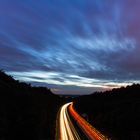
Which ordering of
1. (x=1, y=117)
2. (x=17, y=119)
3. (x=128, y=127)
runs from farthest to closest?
A: (x=128, y=127) → (x=17, y=119) → (x=1, y=117)

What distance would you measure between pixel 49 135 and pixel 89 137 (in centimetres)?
734

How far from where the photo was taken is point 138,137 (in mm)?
45625

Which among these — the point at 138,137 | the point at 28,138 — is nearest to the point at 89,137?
the point at 138,137

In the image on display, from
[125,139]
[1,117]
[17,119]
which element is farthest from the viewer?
[125,139]

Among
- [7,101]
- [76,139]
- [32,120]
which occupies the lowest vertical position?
[76,139]

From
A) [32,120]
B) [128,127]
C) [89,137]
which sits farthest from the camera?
[128,127]

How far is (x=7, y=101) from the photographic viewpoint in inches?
1690

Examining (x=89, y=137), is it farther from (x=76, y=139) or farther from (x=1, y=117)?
(x=1, y=117)

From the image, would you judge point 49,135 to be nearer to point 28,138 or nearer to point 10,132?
point 28,138

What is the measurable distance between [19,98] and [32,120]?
11.2m

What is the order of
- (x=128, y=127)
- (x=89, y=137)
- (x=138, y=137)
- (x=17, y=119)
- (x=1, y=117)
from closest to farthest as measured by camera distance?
(x=1, y=117) → (x=17, y=119) → (x=138, y=137) → (x=89, y=137) → (x=128, y=127)

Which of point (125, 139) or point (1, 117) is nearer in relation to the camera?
point (1, 117)

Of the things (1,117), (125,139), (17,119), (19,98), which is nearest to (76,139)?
(125,139)

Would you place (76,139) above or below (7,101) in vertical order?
below
